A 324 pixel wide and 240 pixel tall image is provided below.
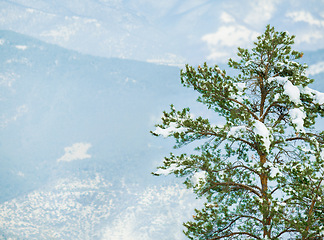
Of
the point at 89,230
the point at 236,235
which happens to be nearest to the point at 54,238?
the point at 89,230

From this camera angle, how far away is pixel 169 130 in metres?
7.75

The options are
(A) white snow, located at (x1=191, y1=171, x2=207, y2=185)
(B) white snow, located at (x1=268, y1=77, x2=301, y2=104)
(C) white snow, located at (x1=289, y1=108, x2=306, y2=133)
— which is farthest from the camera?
(A) white snow, located at (x1=191, y1=171, x2=207, y2=185)

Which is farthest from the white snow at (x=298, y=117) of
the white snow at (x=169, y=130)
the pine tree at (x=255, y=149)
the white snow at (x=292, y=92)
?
the white snow at (x=169, y=130)

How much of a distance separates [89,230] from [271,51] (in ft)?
676

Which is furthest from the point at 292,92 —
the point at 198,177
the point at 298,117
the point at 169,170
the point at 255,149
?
the point at 169,170

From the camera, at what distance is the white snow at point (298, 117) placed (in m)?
6.96

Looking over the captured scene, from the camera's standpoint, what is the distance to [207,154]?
8102 mm

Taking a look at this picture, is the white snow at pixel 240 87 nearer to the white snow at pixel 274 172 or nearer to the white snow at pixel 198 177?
the white snow at pixel 274 172

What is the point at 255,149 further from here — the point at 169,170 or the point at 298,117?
the point at 169,170

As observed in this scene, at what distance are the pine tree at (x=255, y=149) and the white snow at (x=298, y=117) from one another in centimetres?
2

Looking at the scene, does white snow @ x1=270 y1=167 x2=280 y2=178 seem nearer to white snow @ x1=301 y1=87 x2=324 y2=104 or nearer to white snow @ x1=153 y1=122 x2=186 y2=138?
white snow @ x1=301 y1=87 x2=324 y2=104

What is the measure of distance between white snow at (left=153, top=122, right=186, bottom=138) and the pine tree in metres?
0.02

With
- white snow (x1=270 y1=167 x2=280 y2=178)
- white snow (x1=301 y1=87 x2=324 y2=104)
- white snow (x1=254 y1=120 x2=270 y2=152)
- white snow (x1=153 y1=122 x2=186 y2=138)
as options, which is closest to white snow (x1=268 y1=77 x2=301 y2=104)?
white snow (x1=301 y1=87 x2=324 y2=104)

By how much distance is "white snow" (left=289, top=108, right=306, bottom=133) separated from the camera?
6.96 metres
